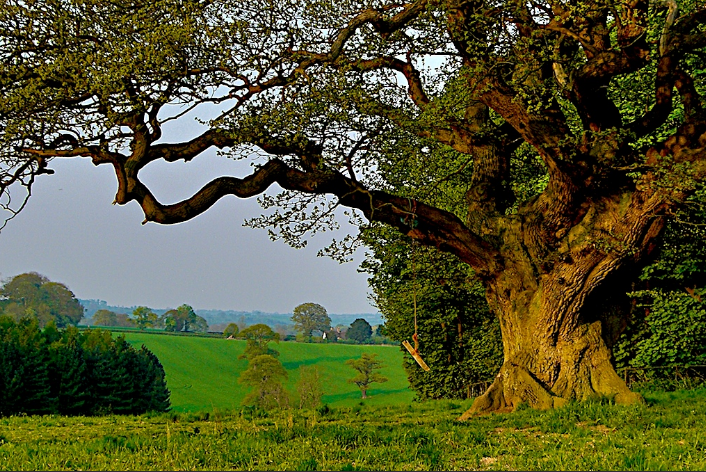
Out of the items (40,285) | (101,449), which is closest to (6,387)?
(101,449)

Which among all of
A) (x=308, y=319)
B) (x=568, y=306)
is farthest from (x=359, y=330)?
(x=568, y=306)

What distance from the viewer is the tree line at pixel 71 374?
148 ft

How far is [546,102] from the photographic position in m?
14.1

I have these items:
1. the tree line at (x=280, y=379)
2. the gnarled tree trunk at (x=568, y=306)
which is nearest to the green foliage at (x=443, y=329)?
the gnarled tree trunk at (x=568, y=306)

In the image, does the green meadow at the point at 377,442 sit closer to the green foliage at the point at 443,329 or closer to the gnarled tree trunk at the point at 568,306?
the gnarled tree trunk at the point at 568,306

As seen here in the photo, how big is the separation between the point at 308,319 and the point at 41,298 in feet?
153

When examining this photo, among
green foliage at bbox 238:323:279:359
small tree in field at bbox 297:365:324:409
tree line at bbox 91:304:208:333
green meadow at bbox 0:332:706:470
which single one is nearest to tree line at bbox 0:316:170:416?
small tree in field at bbox 297:365:324:409

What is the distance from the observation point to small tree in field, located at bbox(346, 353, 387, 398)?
233ft

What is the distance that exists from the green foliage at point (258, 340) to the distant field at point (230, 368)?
1374 millimetres

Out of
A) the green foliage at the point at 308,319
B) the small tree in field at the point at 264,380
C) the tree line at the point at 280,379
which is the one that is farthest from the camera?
the green foliage at the point at 308,319

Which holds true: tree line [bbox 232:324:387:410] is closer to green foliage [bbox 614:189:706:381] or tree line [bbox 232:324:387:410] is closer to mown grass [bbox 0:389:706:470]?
green foliage [bbox 614:189:706:381]

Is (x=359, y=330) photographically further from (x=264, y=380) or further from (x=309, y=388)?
(x=309, y=388)

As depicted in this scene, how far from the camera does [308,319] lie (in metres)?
119

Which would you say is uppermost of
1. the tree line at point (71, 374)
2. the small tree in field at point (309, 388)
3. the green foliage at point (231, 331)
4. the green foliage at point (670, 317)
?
the green foliage at point (670, 317)
